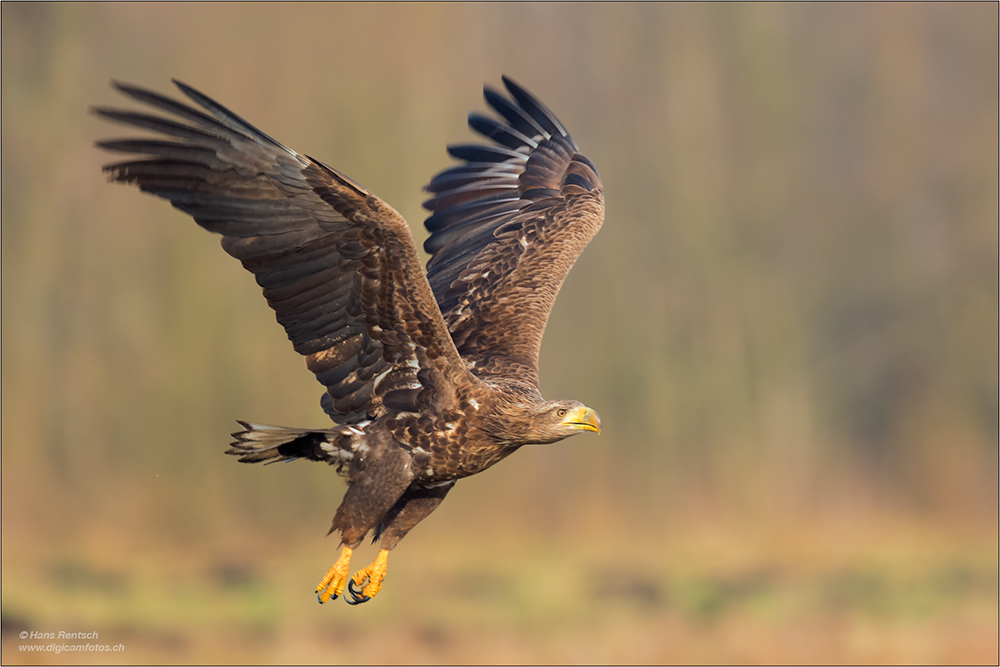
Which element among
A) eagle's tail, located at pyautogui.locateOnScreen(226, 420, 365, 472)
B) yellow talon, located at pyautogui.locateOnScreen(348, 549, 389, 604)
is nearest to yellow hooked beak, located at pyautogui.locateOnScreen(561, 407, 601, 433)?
eagle's tail, located at pyautogui.locateOnScreen(226, 420, 365, 472)

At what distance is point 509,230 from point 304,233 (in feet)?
8.23

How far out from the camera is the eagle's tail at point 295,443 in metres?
6.01

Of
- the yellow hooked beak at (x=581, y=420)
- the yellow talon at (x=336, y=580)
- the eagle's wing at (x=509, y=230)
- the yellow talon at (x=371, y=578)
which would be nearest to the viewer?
the yellow hooked beak at (x=581, y=420)

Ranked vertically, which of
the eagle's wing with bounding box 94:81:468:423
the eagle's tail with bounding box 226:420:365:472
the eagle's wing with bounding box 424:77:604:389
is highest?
the eagle's wing with bounding box 424:77:604:389

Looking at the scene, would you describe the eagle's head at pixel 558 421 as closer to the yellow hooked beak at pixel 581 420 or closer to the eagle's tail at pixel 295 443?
the yellow hooked beak at pixel 581 420

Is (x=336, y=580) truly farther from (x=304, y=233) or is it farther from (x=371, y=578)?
(x=304, y=233)

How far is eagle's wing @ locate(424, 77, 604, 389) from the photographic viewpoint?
7219 millimetres

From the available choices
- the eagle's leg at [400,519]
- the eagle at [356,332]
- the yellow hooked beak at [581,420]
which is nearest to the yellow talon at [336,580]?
the eagle at [356,332]

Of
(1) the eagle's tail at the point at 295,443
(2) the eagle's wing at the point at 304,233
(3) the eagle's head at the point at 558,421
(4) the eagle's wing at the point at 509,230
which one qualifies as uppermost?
(4) the eagle's wing at the point at 509,230

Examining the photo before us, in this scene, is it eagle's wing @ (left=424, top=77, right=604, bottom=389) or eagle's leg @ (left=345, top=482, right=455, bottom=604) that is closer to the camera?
eagle's leg @ (left=345, top=482, right=455, bottom=604)

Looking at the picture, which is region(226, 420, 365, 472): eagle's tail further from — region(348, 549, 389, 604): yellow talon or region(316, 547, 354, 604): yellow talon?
region(348, 549, 389, 604): yellow talon

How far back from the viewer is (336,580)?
637 cm

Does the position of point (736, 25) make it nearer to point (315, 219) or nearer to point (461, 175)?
point (461, 175)

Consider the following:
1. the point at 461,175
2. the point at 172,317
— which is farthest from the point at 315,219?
the point at 172,317
